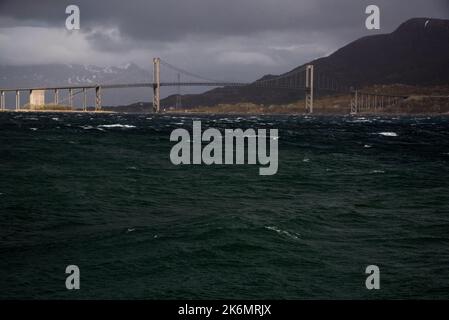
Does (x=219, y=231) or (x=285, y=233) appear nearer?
(x=219, y=231)

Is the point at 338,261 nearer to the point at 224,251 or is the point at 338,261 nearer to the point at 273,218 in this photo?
the point at 224,251

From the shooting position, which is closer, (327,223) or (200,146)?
(327,223)

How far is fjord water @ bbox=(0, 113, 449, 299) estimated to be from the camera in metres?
15.6

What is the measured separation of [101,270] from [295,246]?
21.3ft

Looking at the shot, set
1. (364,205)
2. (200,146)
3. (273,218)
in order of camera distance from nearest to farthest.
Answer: (273,218), (364,205), (200,146)

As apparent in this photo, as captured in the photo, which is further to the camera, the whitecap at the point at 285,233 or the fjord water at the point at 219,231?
the whitecap at the point at 285,233

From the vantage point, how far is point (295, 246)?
63.3ft

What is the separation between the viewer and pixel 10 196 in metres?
27.2

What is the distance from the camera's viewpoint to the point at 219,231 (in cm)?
2070

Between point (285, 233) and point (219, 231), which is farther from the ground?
point (219, 231)

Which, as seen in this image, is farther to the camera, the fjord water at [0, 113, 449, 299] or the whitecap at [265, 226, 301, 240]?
the whitecap at [265, 226, 301, 240]

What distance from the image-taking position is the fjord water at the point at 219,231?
51.1 feet
